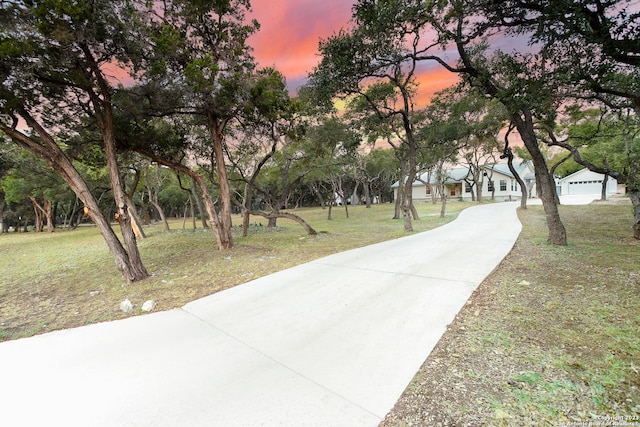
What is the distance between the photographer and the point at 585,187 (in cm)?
3688

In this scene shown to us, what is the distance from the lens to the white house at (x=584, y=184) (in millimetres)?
35500

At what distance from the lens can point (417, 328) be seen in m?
3.05

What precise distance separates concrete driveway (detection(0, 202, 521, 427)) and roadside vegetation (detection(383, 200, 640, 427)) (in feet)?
0.70

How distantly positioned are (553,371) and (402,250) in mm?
4724

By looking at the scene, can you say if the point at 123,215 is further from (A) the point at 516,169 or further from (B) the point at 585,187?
(B) the point at 585,187

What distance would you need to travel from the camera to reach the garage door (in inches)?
1400

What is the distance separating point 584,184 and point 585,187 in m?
0.43

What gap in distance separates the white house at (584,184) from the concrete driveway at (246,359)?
45801 mm

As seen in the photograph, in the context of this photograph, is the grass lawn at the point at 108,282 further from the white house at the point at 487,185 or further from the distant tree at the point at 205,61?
the white house at the point at 487,185

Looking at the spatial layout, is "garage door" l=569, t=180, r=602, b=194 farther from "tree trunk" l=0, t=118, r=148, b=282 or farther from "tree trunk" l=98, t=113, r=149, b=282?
"tree trunk" l=0, t=118, r=148, b=282

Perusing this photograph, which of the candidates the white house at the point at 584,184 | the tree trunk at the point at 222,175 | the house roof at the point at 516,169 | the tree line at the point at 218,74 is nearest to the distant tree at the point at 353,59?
the tree line at the point at 218,74

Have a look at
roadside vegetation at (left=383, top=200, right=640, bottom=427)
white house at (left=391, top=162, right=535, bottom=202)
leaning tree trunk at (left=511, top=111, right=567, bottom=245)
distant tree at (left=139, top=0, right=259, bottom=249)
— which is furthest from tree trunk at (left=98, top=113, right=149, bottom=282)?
white house at (left=391, top=162, right=535, bottom=202)

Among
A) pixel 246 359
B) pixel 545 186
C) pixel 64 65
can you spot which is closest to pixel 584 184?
pixel 545 186

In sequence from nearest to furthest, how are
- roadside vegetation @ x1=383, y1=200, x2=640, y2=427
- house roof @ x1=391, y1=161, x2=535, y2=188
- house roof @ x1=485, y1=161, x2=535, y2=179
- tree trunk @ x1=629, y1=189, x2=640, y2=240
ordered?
roadside vegetation @ x1=383, y1=200, x2=640, y2=427 < tree trunk @ x1=629, y1=189, x2=640, y2=240 < house roof @ x1=485, y1=161, x2=535, y2=179 < house roof @ x1=391, y1=161, x2=535, y2=188
